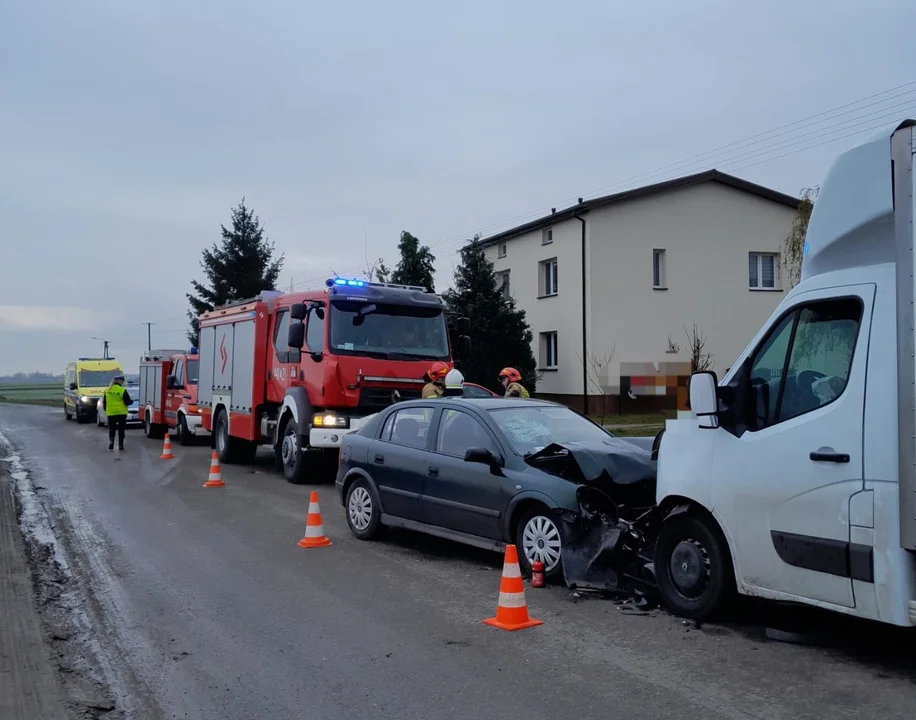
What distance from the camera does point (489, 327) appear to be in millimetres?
28641

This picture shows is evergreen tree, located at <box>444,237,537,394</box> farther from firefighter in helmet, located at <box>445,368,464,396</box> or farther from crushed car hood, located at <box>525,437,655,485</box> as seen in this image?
crushed car hood, located at <box>525,437,655,485</box>

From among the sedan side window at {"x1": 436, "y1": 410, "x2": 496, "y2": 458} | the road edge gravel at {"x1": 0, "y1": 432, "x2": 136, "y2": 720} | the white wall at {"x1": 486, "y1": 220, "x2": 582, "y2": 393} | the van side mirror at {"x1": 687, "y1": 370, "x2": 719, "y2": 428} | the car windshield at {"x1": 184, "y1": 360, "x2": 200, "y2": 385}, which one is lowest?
the road edge gravel at {"x1": 0, "y1": 432, "x2": 136, "y2": 720}

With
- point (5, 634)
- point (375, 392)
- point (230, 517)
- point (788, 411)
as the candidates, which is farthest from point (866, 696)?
point (375, 392)

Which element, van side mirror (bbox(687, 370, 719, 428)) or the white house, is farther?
the white house

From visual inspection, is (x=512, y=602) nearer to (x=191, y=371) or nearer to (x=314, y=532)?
(x=314, y=532)

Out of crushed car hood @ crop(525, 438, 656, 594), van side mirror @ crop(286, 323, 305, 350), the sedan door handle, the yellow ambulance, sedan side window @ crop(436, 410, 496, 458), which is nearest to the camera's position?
the sedan door handle

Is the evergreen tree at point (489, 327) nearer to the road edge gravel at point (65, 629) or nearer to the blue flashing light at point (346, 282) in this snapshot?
the blue flashing light at point (346, 282)

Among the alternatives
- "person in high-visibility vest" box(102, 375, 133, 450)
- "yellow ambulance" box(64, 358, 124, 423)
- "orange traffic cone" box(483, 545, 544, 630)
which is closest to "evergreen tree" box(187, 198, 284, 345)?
"yellow ambulance" box(64, 358, 124, 423)

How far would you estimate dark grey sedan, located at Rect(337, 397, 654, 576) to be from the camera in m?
7.03

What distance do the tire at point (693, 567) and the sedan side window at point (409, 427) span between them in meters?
3.01

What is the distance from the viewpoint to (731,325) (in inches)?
1172

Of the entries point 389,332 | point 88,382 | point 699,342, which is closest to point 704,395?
point 389,332

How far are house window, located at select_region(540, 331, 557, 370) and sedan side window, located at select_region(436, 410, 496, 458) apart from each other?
22.2 m

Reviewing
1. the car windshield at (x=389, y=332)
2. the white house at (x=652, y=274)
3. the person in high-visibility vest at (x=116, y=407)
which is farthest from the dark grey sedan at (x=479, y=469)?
the white house at (x=652, y=274)
